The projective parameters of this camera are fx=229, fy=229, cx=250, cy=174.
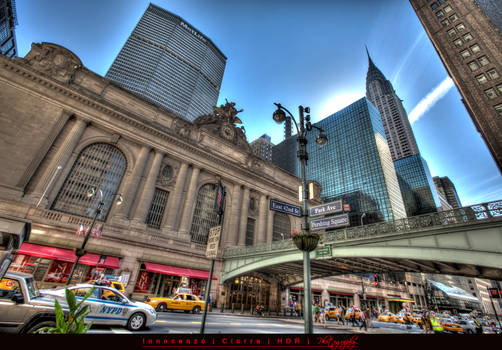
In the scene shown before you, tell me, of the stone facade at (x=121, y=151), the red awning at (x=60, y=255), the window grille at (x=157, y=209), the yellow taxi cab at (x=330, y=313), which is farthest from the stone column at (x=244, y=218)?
the red awning at (x=60, y=255)

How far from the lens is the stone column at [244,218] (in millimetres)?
33750

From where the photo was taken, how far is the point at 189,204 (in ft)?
99.4

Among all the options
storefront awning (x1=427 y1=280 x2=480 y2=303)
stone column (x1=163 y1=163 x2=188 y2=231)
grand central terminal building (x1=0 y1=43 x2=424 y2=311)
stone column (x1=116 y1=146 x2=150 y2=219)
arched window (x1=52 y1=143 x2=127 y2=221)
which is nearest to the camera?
grand central terminal building (x1=0 y1=43 x2=424 y2=311)

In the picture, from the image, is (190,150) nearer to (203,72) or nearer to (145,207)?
(145,207)

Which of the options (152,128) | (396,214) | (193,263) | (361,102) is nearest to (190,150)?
(152,128)

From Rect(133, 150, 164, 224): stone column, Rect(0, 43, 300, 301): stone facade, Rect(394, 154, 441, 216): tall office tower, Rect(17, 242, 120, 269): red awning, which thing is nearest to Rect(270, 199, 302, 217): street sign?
Rect(17, 242, 120, 269): red awning

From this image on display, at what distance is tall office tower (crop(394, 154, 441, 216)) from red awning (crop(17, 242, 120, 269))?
11121 centimetres

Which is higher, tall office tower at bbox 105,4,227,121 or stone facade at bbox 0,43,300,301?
tall office tower at bbox 105,4,227,121

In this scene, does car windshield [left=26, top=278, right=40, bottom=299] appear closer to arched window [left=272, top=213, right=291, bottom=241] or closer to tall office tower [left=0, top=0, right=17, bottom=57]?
arched window [left=272, top=213, right=291, bottom=241]

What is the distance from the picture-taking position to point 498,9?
3534cm

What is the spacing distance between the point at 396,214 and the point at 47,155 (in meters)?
82.2

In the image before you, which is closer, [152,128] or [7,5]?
[152,128]

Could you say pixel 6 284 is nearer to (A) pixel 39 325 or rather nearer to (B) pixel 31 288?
(B) pixel 31 288

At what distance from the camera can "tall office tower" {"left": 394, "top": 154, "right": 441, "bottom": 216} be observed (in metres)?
98.2
